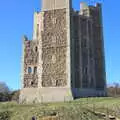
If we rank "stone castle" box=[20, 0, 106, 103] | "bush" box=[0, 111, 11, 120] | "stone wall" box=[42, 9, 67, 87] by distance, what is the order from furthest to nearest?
"stone wall" box=[42, 9, 67, 87], "stone castle" box=[20, 0, 106, 103], "bush" box=[0, 111, 11, 120]

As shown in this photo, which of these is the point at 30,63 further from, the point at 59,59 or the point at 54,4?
the point at 54,4

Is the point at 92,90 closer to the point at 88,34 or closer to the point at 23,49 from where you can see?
the point at 88,34

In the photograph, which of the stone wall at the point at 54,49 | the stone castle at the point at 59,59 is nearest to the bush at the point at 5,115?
the stone castle at the point at 59,59

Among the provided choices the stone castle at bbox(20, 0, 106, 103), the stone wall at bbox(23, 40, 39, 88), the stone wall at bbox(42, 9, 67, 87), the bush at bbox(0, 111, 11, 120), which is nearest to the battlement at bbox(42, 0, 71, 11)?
the stone castle at bbox(20, 0, 106, 103)

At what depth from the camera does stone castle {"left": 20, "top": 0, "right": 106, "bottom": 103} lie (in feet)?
135

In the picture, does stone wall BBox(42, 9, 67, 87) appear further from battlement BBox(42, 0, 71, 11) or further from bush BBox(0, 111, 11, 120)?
bush BBox(0, 111, 11, 120)

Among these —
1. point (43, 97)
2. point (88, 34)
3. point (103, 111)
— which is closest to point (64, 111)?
point (103, 111)

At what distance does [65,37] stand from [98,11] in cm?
1098

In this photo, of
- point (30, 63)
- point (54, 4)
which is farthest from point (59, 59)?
point (54, 4)

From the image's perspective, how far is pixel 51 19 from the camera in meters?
43.8

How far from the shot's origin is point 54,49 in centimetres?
4262

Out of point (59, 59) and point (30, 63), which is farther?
point (30, 63)

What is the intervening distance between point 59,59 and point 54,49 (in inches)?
67.2

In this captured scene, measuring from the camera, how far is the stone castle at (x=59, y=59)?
4119 cm
